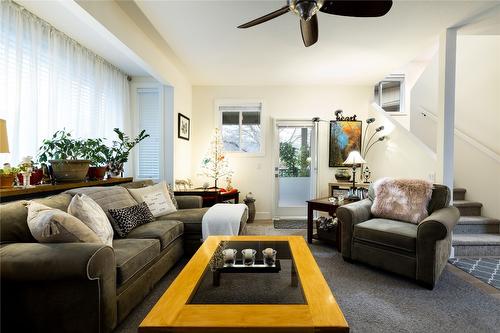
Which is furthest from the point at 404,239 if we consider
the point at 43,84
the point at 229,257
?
the point at 43,84

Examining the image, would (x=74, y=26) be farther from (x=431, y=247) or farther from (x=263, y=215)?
(x=431, y=247)

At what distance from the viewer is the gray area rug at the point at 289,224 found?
441cm

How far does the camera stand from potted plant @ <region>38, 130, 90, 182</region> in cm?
243

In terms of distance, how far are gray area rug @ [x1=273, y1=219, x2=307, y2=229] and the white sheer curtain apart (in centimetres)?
328

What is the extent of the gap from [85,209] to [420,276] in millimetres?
2898

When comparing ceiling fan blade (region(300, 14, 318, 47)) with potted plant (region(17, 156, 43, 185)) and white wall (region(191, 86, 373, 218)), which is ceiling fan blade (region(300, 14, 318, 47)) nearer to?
potted plant (region(17, 156, 43, 185))

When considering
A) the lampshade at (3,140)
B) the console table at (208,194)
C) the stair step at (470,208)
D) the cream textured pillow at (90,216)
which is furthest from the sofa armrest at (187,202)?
the stair step at (470,208)

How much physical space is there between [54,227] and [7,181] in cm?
82

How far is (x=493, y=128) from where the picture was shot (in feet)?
11.7

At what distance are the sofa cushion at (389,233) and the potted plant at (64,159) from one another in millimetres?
2969

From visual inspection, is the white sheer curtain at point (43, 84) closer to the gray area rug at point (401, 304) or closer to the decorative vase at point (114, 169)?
the decorative vase at point (114, 169)

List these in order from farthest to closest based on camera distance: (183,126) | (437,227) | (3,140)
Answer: (183,126) → (437,227) → (3,140)

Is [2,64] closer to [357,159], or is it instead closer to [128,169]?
[128,169]

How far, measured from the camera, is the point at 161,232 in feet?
7.93
